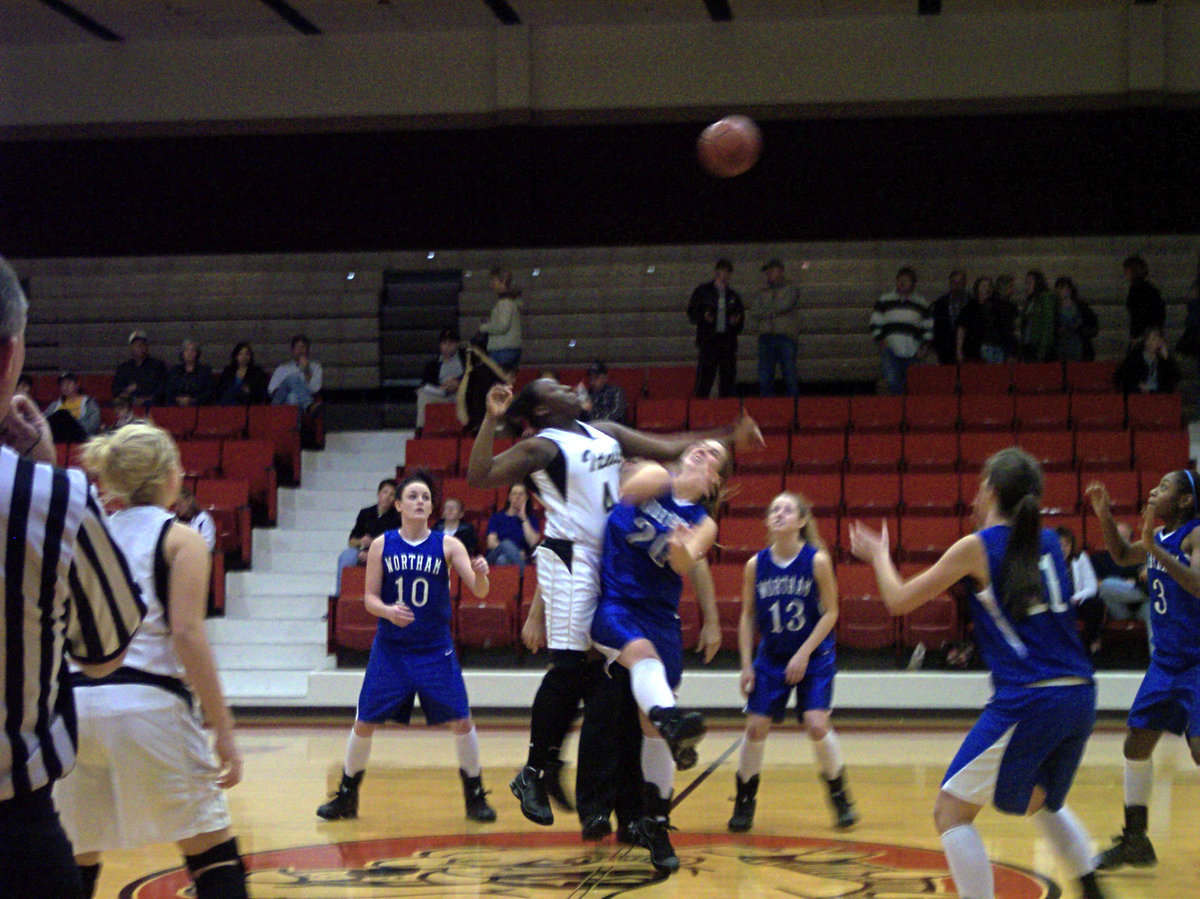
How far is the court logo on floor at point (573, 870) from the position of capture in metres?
4.57

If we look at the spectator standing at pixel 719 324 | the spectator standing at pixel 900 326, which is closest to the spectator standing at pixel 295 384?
the spectator standing at pixel 719 324

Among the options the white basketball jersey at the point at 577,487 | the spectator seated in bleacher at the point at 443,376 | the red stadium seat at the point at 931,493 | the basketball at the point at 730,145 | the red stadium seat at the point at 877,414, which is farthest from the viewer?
the spectator seated in bleacher at the point at 443,376

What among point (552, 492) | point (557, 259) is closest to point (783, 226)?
point (557, 259)

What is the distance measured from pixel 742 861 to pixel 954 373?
769cm

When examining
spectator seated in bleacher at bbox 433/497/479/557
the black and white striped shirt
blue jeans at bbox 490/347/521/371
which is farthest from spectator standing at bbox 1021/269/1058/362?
the black and white striped shirt

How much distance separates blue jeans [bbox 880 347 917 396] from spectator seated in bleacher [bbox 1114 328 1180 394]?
6.23ft

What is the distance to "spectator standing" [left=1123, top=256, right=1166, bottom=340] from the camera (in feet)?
39.3

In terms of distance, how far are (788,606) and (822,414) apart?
19.3 ft

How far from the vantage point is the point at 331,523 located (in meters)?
12.0

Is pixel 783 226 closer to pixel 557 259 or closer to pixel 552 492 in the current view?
pixel 557 259

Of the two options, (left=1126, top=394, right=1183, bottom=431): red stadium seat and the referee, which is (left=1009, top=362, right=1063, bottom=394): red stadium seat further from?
the referee

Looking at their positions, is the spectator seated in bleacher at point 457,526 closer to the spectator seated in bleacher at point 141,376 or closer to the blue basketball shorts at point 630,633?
the blue basketball shorts at point 630,633

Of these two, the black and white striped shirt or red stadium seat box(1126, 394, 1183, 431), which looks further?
red stadium seat box(1126, 394, 1183, 431)

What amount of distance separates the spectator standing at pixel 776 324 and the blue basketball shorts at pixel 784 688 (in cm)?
643
